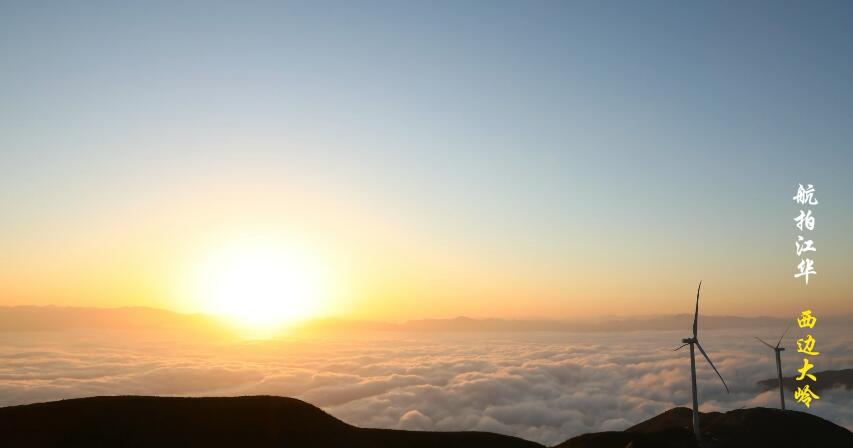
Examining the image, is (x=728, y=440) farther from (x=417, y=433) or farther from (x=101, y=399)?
(x=101, y=399)

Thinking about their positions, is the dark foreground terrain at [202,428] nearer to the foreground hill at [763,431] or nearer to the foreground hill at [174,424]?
the foreground hill at [174,424]

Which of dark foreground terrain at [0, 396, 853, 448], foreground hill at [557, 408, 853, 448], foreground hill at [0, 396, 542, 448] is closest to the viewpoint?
foreground hill at [0, 396, 542, 448]

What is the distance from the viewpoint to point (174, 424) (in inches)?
2504

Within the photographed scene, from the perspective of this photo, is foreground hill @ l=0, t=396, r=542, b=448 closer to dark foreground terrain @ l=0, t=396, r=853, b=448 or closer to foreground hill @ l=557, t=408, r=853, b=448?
dark foreground terrain @ l=0, t=396, r=853, b=448

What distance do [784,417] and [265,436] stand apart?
149660mm

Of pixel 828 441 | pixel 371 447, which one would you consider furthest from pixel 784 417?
pixel 371 447

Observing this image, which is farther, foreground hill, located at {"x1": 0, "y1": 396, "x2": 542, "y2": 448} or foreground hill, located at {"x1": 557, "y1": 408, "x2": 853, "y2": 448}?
foreground hill, located at {"x1": 557, "y1": 408, "x2": 853, "y2": 448}

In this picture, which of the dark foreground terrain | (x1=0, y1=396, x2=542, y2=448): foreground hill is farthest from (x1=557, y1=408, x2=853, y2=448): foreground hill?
(x1=0, y1=396, x2=542, y2=448): foreground hill

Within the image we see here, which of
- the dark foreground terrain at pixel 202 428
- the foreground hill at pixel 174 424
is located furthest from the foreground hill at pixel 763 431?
the foreground hill at pixel 174 424

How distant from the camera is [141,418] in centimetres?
6256

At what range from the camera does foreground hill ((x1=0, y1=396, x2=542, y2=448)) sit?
185ft

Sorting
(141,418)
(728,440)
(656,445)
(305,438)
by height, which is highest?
(141,418)

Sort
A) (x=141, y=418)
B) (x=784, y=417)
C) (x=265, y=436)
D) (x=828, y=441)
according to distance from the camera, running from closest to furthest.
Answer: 1. (x=141, y=418)
2. (x=265, y=436)
3. (x=828, y=441)
4. (x=784, y=417)

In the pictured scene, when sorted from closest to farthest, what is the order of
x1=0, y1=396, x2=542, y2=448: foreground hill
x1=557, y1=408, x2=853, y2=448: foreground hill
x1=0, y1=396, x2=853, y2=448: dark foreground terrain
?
x1=0, y1=396, x2=542, y2=448: foreground hill < x1=0, y1=396, x2=853, y2=448: dark foreground terrain < x1=557, y1=408, x2=853, y2=448: foreground hill
